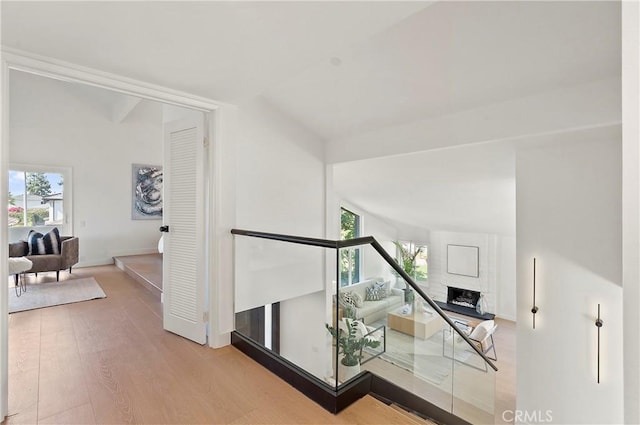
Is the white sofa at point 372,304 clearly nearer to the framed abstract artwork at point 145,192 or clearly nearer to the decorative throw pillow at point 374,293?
the decorative throw pillow at point 374,293

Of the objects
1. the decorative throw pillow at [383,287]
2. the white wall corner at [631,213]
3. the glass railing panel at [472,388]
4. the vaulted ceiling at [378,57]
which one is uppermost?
the vaulted ceiling at [378,57]

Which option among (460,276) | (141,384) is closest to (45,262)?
(141,384)

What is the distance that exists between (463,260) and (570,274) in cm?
581

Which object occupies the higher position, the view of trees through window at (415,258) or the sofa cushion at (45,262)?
the sofa cushion at (45,262)

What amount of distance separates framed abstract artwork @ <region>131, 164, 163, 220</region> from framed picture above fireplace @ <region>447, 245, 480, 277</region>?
7.67 m

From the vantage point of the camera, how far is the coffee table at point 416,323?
9.67ft

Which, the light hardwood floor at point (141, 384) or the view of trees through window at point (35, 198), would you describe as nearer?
the light hardwood floor at point (141, 384)

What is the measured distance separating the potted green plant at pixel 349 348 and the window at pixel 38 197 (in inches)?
→ 245

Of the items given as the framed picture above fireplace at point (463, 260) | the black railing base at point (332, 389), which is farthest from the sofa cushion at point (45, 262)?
the framed picture above fireplace at point (463, 260)

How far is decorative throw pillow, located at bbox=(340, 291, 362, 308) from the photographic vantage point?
205cm

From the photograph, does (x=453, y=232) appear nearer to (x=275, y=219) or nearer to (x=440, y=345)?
(x=440, y=345)

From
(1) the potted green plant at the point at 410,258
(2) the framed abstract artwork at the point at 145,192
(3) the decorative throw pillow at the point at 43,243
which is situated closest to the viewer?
(3) the decorative throw pillow at the point at 43,243

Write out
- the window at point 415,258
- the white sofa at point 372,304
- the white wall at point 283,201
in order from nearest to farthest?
the white sofa at point 372,304, the white wall at point 283,201, the window at point 415,258

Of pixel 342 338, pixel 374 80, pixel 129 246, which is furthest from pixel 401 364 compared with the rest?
pixel 129 246
